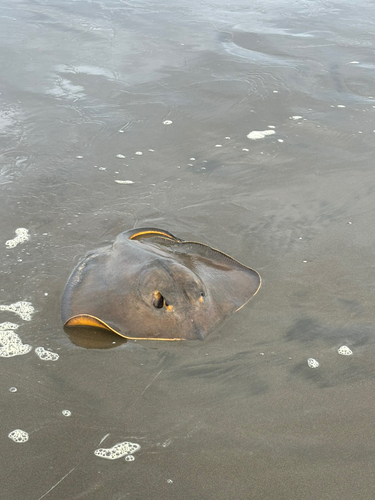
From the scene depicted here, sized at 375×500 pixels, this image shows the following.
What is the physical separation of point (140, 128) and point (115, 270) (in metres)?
3.88

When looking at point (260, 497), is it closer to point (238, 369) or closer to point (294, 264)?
point (238, 369)

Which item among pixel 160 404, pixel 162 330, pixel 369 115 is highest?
pixel 369 115

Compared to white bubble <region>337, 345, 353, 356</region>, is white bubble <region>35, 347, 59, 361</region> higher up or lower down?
lower down

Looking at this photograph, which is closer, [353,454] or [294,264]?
[353,454]

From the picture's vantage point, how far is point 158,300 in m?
3.18

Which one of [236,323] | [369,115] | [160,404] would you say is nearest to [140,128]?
[369,115]

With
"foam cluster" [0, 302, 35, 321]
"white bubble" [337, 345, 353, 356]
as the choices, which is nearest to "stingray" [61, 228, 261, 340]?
"foam cluster" [0, 302, 35, 321]

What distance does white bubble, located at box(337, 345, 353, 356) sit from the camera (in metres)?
3.29

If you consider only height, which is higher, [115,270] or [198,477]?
[115,270]

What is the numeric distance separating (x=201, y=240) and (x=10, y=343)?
2.04m

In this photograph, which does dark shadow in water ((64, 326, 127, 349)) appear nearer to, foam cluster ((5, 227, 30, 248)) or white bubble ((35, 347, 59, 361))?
white bubble ((35, 347, 59, 361))

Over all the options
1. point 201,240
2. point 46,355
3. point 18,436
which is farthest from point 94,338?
point 201,240

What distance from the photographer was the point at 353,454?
8.43 feet

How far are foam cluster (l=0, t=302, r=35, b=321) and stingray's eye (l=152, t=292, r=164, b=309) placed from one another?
108cm
